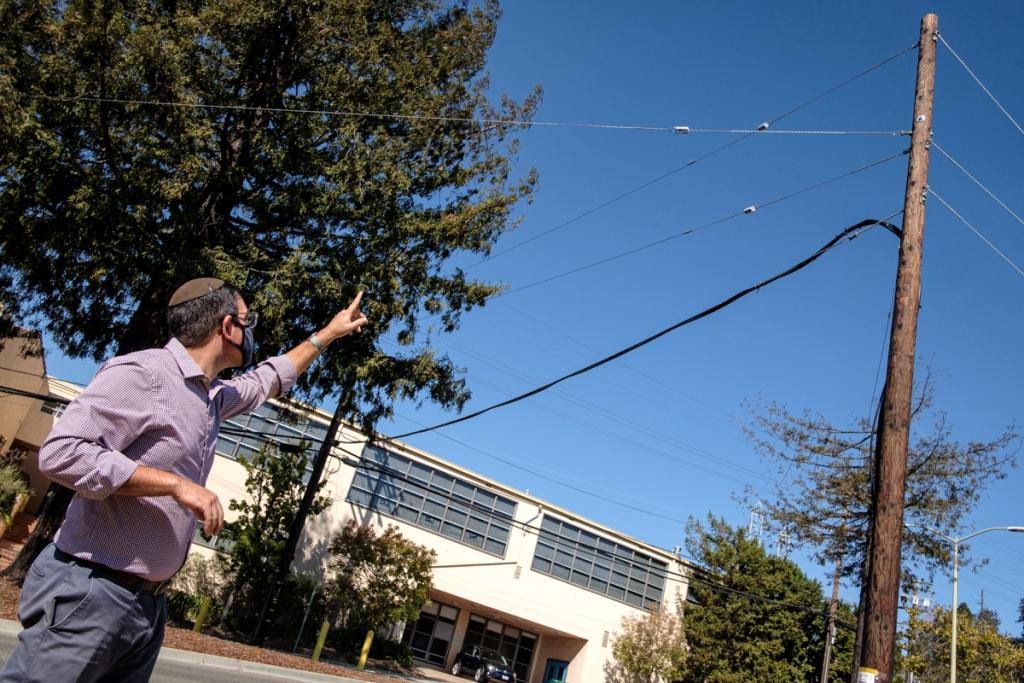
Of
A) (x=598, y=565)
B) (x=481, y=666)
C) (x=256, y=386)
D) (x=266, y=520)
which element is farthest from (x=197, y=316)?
(x=598, y=565)

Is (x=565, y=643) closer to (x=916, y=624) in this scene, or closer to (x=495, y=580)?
(x=495, y=580)

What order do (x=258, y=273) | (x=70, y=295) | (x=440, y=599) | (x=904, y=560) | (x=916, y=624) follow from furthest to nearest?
(x=440, y=599) → (x=916, y=624) → (x=904, y=560) → (x=70, y=295) → (x=258, y=273)

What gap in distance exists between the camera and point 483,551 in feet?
117

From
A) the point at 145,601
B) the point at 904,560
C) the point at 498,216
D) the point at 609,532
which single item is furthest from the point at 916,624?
the point at 145,601

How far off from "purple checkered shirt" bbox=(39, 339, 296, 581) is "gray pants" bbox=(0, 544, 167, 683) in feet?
0.23

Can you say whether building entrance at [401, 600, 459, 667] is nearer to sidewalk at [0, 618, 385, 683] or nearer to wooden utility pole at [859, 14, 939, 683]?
sidewalk at [0, 618, 385, 683]

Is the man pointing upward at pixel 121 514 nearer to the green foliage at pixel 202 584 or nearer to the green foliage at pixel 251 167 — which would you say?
the green foliage at pixel 251 167

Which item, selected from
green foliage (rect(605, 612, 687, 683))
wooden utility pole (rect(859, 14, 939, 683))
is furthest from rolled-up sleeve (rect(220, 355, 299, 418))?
green foliage (rect(605, 612, 687, 683))

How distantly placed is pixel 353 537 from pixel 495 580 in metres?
8.60

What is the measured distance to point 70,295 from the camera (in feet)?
49.1

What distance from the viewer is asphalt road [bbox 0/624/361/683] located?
1080 cm

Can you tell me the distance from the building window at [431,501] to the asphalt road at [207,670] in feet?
49.6

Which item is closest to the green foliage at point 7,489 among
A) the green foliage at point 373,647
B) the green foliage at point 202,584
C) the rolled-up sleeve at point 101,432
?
the green foliage at point 202,584

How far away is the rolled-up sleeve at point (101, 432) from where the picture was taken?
2.17m
